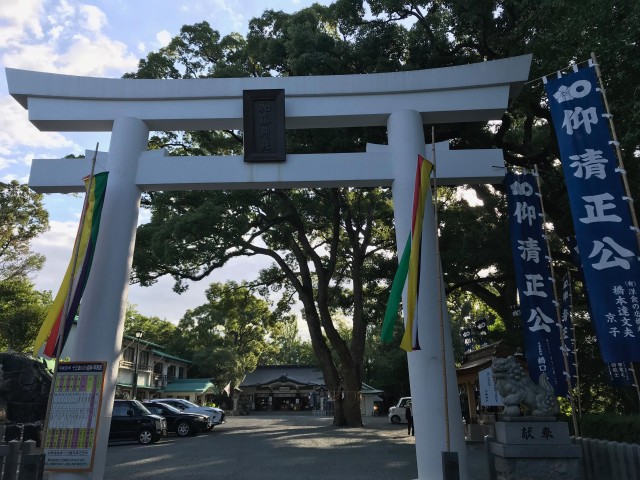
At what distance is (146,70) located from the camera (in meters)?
16.8

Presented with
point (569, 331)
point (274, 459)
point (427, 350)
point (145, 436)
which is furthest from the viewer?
point (145, 436)

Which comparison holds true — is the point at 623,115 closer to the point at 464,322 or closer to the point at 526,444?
the point at 526,444

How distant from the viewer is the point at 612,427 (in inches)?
282

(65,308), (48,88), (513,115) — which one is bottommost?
(65,308)

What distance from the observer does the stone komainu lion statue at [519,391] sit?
613 centimetres

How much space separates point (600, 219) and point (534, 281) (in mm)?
2678

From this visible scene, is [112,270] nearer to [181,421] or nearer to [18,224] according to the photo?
[181,421]

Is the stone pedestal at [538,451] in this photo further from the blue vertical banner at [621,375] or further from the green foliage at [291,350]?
the green foliage at [291,350]

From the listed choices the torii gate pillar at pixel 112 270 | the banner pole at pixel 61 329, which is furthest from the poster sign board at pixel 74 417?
the torii gate pillar at pixel 112 270

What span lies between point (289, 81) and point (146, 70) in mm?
10643

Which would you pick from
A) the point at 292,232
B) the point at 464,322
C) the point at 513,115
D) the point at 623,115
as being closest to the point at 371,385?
the point at 464,322

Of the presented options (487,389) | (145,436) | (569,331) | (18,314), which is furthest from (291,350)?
(569,331)

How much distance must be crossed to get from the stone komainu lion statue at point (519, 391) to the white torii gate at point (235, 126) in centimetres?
88

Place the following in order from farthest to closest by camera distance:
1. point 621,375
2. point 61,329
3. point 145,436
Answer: point 145,436 → point 621,375 → point 61,329
